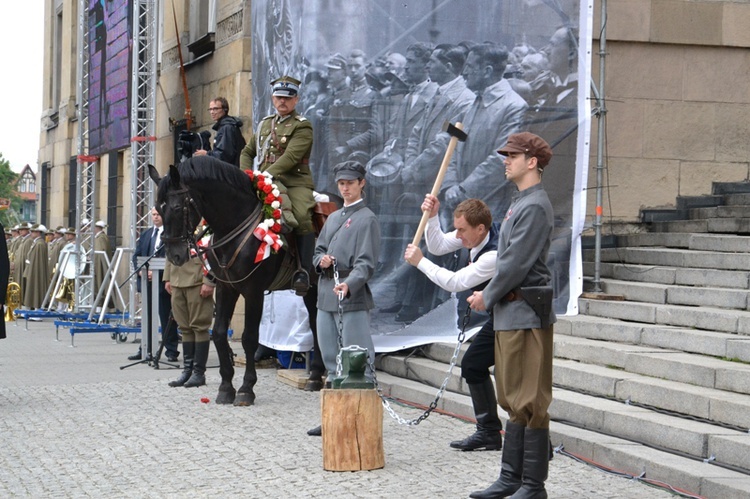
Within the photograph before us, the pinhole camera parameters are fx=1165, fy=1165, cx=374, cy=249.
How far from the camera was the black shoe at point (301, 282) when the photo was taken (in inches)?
416

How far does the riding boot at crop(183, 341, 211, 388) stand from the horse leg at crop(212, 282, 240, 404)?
906 millimetres

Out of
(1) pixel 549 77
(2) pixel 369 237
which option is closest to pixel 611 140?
(1) pixel 549 77

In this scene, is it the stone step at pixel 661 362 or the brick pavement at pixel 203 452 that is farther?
the stone step at pixel 661 362

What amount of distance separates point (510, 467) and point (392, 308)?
16.1 feet

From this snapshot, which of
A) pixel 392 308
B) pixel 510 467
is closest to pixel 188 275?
pixel 392 308

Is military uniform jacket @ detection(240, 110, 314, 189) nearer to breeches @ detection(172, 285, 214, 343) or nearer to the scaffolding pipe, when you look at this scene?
breeches @ detection(172, 285, 214, 343)

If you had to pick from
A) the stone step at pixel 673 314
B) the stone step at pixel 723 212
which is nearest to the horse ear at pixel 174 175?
the stone step at pixel 673 314

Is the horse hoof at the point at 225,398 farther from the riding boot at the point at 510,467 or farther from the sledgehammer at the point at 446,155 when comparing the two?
the riding boot at the point at 510,467

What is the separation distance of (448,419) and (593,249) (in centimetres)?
393

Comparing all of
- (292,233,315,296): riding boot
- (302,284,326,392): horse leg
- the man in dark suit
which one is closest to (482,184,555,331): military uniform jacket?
(292,233,315,296): riding boot

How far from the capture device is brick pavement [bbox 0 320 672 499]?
6883mm

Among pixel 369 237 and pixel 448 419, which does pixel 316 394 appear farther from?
pixel 369 237

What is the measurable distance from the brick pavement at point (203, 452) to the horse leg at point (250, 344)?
134 mm

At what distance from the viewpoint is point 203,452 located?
8039 mm
